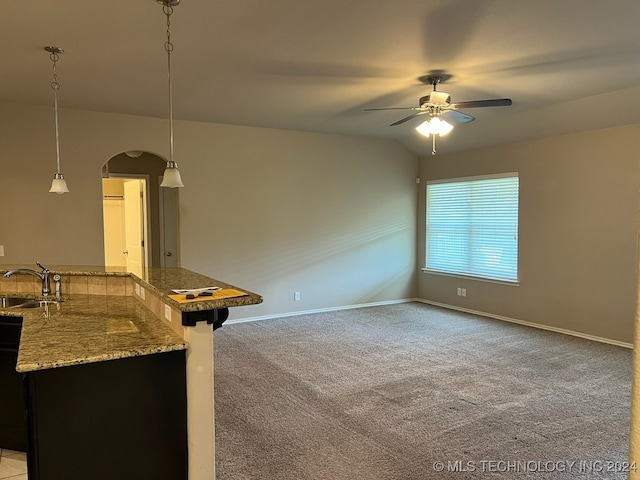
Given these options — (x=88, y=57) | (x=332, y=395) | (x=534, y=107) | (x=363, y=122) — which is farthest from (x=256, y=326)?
(x=534, y=107)

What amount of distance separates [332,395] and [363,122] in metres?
3.57

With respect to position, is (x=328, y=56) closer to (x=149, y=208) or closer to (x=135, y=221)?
(x=149, y=208)

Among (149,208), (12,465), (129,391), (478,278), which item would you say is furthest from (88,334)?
(478,278)

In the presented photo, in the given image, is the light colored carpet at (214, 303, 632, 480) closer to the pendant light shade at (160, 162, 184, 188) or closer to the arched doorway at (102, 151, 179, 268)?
the pendant light shade at (160, 162, 184, 188)

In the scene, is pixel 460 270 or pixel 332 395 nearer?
pixel 332 395

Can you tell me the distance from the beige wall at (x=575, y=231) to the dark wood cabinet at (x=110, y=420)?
484 centimetres

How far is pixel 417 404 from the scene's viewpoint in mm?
3400

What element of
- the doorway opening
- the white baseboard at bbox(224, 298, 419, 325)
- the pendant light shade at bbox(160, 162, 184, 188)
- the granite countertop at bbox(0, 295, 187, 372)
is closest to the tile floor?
the granite countertop at bbox(0, 295, 187, 372)

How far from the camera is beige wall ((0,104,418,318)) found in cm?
486

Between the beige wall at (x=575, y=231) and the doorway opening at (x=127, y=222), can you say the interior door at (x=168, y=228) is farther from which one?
the beige wall at (x=575, y=231)

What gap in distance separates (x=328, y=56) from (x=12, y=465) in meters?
3.42

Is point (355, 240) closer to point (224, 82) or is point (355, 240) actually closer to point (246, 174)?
point (246, 174)

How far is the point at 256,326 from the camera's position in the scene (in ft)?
19.1

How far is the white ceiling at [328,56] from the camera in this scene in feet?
8.59
